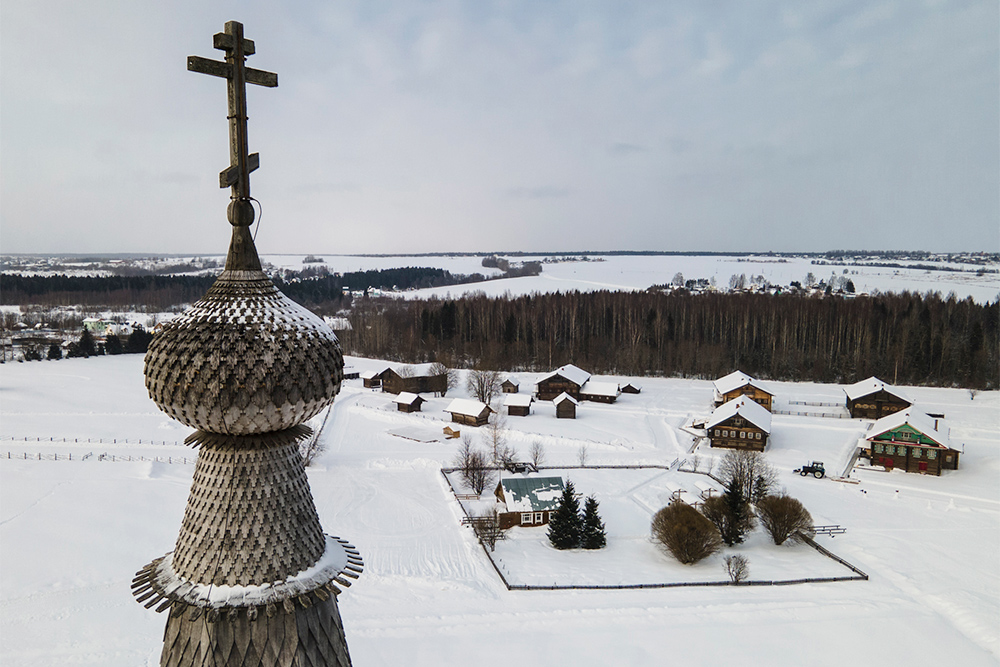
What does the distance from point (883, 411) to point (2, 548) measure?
5921 cm

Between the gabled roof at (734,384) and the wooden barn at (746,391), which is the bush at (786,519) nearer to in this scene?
the wooden barn at (746,391)

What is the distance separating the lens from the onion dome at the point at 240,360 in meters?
3.10

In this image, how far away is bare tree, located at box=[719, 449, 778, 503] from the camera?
101 feet

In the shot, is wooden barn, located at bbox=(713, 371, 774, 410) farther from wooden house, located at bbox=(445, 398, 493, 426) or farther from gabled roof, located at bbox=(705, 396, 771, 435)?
wooden house, located at bbox=(445, 398, 493, 426)

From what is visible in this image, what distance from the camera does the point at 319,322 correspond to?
11.8 feet

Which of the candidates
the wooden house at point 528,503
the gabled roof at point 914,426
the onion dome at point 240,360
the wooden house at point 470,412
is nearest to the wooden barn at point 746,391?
the gabled roof at point 914,426

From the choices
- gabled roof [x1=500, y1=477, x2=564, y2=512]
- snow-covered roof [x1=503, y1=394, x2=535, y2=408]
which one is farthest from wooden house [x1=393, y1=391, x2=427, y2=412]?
gabled roof [x1=500, y1=477, x2=564, y2=512]

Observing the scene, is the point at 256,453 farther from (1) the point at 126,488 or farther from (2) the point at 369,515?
(1) the point at 126,488

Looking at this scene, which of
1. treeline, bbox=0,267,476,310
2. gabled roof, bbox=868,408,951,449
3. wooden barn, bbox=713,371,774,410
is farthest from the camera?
treeline, bbox=0,267,476,310

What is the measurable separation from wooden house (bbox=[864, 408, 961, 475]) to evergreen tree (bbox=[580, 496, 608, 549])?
22244 mm

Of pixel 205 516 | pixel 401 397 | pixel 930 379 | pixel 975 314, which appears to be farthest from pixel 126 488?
pixel 975 314

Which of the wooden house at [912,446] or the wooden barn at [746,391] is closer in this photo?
the wooden house at [912,446]

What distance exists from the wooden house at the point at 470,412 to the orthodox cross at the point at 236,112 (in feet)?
143

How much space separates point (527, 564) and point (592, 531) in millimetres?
3545
